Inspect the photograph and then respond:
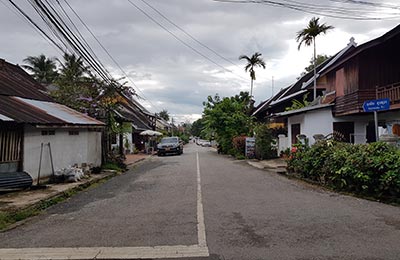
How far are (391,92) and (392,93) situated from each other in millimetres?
122

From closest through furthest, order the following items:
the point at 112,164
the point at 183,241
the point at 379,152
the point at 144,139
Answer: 1. the point at 183,241
2. the point at 379,152
3. the point at 112,164
4. the point at 144,139

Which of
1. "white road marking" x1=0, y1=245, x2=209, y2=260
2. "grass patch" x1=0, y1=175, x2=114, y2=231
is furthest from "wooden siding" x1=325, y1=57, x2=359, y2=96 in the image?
"white road marking" x1=0, y1=245, x2=209, y2=260

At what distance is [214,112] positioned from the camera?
36.9 meters

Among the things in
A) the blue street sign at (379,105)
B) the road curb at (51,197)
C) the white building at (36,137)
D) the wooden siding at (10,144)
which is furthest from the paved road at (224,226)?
the white building at (36,137)

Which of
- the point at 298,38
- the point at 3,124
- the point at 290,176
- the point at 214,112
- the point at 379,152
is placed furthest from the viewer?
the point at 214,112

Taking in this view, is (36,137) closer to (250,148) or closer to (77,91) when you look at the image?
(77,91)

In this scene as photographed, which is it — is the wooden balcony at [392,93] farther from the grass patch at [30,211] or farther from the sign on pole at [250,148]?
the grass patch at [30,211]

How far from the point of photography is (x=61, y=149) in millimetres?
15633

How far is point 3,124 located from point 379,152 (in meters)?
11.0

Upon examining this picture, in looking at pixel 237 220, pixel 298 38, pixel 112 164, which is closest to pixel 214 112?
pixel 298 38

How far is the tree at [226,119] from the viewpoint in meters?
36.3

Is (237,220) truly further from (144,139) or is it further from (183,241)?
(144,139)

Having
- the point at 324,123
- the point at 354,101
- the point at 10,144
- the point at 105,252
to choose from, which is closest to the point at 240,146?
the point at 324,123

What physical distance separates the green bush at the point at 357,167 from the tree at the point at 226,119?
21.9 m
